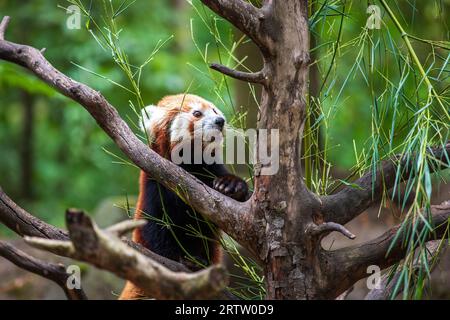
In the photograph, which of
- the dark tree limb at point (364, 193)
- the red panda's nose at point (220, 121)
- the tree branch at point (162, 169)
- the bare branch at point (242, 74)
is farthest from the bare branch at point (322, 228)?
the red panda's nose at point (220, 121)

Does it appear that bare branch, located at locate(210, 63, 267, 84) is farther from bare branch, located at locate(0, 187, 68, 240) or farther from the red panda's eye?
the red panda's eye

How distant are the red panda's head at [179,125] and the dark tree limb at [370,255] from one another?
1.24 metres

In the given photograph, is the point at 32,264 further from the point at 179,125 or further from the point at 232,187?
the point at 179,125

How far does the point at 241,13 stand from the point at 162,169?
0.74 metres

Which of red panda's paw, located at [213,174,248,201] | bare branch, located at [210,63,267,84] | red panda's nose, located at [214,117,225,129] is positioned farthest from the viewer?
red panda's nose, located at [214,117,225,129]

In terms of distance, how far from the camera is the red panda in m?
3.08

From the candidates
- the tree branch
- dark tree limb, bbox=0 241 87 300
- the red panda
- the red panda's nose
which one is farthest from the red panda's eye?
dark tree limb, bbox=0 241 87 300

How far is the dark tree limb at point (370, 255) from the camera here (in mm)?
2311

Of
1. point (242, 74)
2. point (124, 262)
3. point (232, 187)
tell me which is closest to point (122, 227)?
point (124, 262)

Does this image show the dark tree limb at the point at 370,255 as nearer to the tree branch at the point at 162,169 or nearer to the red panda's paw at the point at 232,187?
the tree branch at the point at 162,169

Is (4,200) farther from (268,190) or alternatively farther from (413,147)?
(413,147)

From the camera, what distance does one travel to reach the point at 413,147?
2293mm

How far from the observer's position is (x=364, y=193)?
2.44m

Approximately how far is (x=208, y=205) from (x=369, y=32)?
3.42 feet
